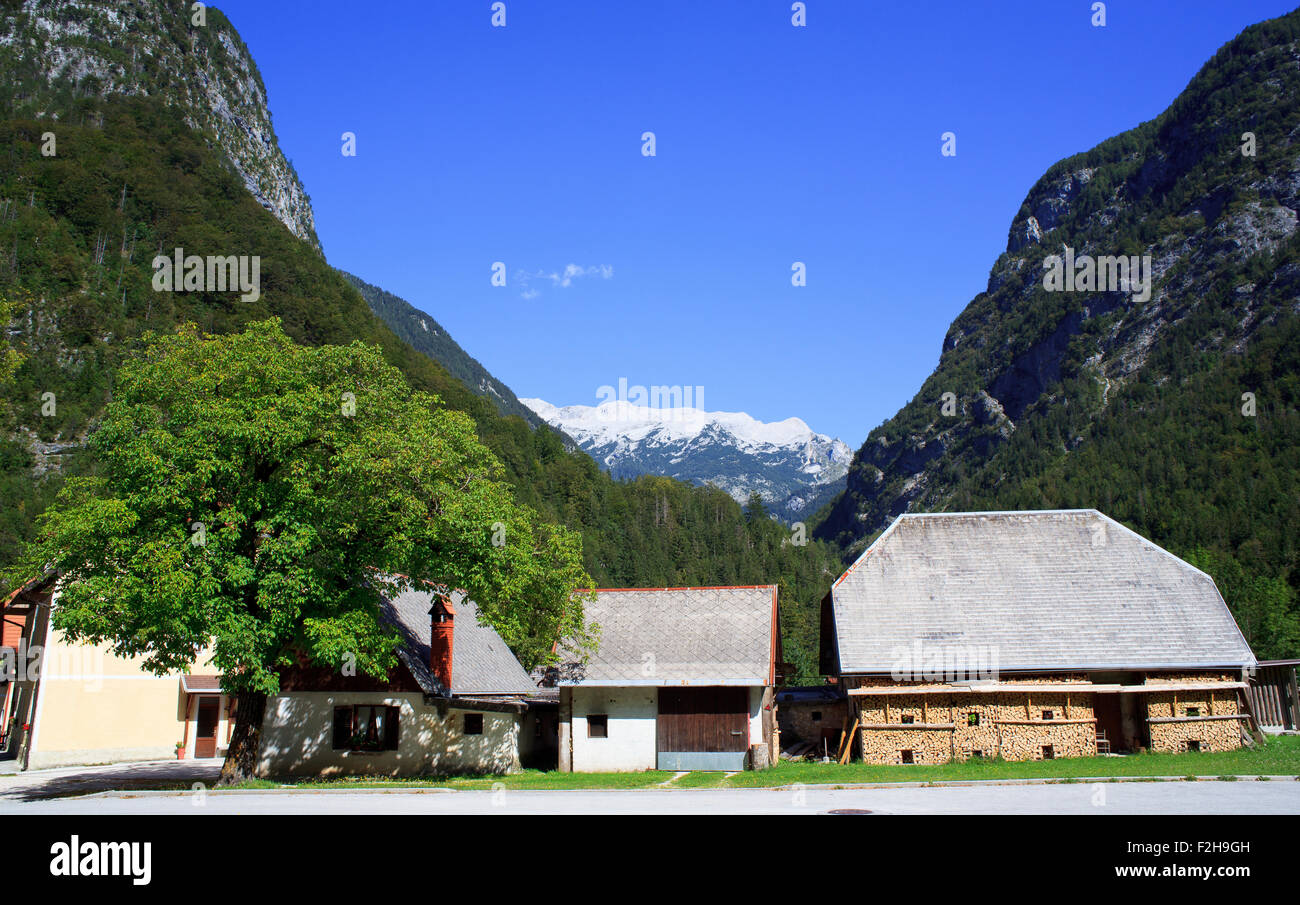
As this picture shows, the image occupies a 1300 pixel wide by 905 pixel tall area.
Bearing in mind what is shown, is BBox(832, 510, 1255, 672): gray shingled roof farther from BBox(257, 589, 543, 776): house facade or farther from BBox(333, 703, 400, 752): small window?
BBox(333, 703, 400, 752): small window

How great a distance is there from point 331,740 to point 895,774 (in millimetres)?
18171

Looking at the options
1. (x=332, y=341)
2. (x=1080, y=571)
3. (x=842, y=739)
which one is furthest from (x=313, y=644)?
(x=332, y=341)

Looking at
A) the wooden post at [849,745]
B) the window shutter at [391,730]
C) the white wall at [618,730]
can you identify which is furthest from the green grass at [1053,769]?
the window shutter at [391,730]

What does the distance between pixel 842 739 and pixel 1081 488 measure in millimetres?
159761

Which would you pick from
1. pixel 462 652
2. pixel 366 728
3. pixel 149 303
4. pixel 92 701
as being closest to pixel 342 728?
pixel 366 728

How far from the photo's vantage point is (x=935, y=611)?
36625mm

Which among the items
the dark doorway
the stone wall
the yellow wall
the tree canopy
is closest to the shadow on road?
the yellow wall

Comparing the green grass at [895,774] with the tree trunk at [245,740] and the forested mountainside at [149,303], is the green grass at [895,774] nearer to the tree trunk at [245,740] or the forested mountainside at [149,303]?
the tree trunk at [245,740]

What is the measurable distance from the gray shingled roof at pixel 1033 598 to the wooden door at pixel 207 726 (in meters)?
28.1

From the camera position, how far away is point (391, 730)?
30453 millimetres

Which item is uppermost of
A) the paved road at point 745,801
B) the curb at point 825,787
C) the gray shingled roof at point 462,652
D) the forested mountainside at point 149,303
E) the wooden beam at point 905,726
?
the forested mountainside at point 149,303

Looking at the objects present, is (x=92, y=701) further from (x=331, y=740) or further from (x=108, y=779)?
(x=331, y=740)

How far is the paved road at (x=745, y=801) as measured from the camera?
16734 mm
